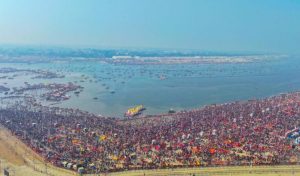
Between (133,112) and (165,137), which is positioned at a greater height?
(165,137)

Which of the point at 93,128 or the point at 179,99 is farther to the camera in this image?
the point at 179,99

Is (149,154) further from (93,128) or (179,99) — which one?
(179,99)

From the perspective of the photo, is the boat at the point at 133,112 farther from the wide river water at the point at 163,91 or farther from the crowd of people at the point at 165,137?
the crowd of people at the point at 165,137

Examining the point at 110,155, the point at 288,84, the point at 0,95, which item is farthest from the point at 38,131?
the point at 288,84

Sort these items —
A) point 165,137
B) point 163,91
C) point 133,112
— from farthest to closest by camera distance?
point 163,91 < point 133,112 < point 165,137

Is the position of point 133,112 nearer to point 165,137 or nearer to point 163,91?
point 165,137

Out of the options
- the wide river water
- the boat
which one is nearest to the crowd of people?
the boat

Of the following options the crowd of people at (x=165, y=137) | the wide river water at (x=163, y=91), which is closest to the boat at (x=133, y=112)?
the wide river water at (x=163, y=91)

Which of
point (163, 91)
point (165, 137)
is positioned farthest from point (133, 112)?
point (163, 91)
